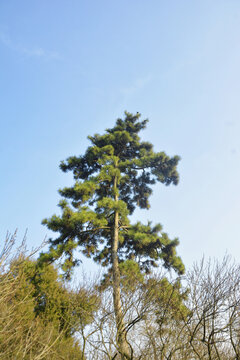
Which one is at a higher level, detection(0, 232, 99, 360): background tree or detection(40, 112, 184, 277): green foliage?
detection(40, 112, 184, 277): green foliage

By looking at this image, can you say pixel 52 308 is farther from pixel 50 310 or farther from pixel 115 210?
pixel 115 210

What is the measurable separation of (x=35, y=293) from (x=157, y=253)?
20.1 feet

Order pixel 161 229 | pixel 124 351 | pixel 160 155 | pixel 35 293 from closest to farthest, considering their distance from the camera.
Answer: pixel 124 351, pixel 161 229, pixel 35 293, pixel 160 155

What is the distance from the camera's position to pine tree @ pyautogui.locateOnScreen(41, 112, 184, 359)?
923cm

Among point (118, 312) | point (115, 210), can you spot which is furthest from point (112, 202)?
point (118, 312)

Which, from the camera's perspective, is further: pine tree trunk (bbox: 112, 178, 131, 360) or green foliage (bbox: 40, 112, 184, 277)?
green foliage (bbox: 40, 112, 184, 277)

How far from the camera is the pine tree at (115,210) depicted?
363 inches

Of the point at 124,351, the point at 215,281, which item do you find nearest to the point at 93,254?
the point at 124,351

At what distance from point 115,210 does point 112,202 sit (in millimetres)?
488

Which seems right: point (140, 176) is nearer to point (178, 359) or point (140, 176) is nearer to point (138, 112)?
point (138, 112)

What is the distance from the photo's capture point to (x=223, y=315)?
710 centimetres

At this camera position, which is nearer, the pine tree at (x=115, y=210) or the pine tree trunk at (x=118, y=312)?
the pine tree trunk at (x=118, y=312)

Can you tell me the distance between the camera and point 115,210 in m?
10.1

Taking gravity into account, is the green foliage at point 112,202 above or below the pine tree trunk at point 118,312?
above
